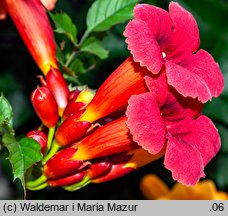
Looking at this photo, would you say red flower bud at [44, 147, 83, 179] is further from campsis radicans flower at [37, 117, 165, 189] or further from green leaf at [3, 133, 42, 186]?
green leaf at [3, 133, 42, 186]

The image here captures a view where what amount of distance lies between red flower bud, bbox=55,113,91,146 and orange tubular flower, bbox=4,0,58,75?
0.36 meters

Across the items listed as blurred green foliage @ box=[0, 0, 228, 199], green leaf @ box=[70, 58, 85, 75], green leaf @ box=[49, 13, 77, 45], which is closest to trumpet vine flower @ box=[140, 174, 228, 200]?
blurred green foliage @ box=[0, 0, 228, 199]

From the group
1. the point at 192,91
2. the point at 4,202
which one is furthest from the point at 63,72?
the point at 192,91

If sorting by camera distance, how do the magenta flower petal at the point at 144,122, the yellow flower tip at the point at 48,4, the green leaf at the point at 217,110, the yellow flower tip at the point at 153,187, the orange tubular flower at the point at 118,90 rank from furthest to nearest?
the yellow flower tip at the point at 153,187, the green leaf at the point at 217,110, the yellow flower tip at the point at 48,4, the orange tubular flower at the point at 118,90, the magenta flower petal at the point at 144,122

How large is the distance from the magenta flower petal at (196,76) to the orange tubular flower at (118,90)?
13 centimetres

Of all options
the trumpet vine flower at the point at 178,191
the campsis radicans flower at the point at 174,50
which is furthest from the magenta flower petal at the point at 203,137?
the trumpet vine flower at the point at 178,191

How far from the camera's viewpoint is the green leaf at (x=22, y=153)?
2178 millimetres

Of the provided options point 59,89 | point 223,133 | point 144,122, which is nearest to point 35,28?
point 59,89

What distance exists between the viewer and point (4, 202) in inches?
98.7

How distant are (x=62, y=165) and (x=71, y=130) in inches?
5.6

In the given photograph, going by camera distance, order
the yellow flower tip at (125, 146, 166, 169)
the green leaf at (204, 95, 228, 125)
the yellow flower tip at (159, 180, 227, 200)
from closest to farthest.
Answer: the yellow flower tip at (125, 146, 166, 169) → the yellow flower tip at (159, 180, 227, 200) → the green leaf at (204, 95, 228, 125)

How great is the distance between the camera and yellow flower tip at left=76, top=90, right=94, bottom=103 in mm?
2459

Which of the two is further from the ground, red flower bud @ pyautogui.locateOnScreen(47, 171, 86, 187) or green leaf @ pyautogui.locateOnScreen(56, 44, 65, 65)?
green leaf @ pyautogui.locateOnScreen(56, 44, 65, 65)

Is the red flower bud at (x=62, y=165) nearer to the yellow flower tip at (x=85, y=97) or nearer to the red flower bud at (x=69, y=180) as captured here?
the red flower bud at (x=69, y=180)
